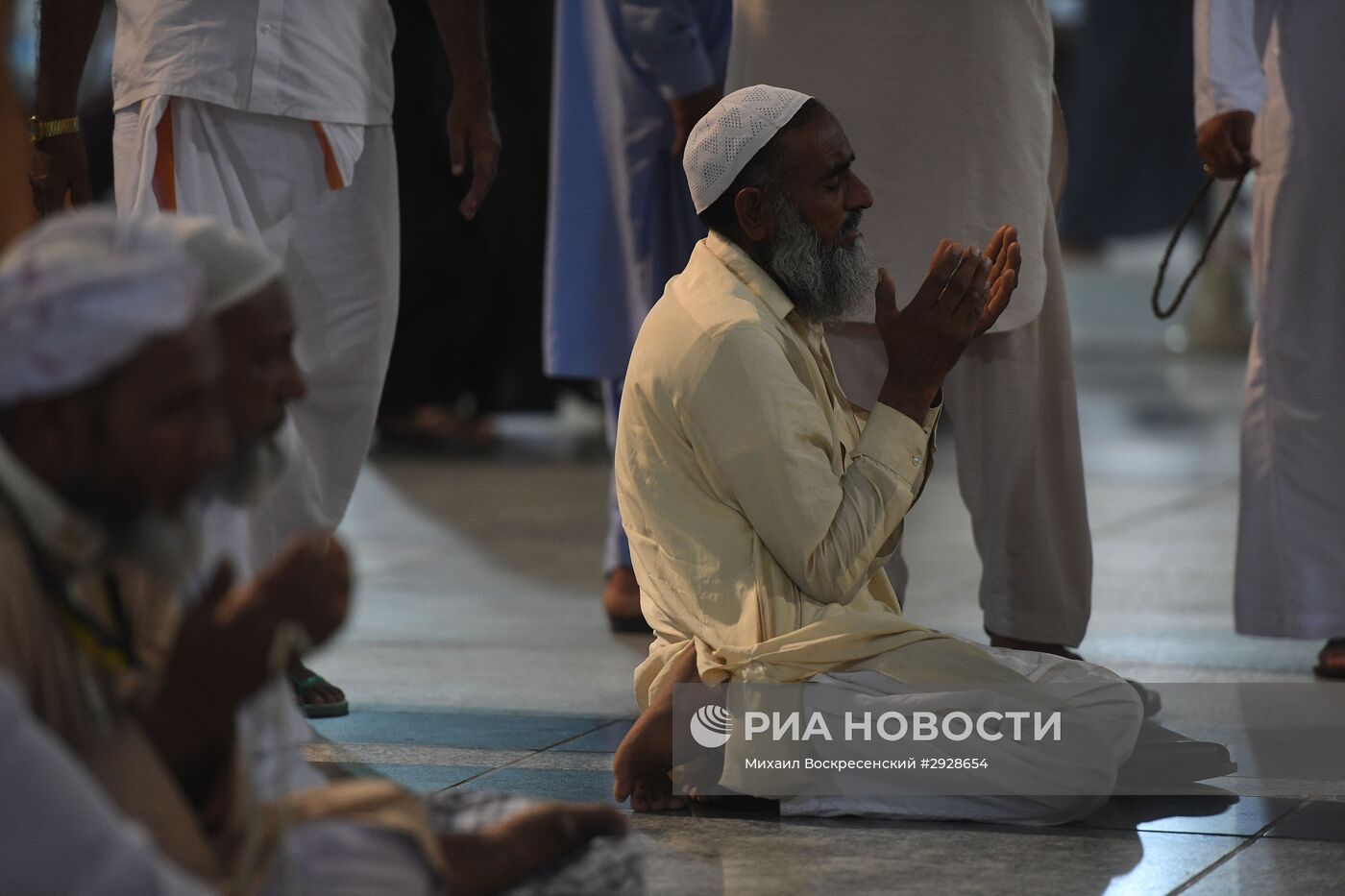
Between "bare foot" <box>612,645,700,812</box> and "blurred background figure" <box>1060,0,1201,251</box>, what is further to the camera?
"blurred background figure" <box>1060,0,1201,251</box>

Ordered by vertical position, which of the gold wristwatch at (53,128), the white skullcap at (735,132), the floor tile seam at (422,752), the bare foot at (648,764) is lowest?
the floor tile seam at (422,752)

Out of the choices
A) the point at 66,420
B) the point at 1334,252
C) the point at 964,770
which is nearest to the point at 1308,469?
the point at 1334,252

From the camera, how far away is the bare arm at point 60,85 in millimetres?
3578

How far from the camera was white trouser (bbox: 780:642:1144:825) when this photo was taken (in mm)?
2971

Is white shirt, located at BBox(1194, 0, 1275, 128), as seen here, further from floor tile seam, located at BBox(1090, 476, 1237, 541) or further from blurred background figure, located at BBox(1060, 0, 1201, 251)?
blurred background figure, located at BBox(1060, 0, 1201, 251)

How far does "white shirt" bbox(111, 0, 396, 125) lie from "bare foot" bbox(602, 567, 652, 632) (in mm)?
1485

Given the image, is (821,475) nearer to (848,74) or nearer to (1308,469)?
(848,74)

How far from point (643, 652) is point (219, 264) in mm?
2631

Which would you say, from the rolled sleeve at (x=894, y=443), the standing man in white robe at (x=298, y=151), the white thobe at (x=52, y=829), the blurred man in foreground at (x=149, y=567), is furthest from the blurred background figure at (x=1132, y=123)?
the white thobe at (x=52, y=829)

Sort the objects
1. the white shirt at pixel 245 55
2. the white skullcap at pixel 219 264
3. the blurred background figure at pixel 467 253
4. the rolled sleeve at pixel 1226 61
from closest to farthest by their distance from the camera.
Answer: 1. the white skullcap at pixel 219 264
2. the white shirt at pixel 245 55
3. the rolled sleeve at pixel 1226 61
4. the blurred background figure at pixel 467 253

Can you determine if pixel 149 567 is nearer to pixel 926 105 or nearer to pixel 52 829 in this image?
pixel 52 829

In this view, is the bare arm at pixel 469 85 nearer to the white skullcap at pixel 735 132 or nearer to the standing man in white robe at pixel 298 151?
the standing man in white robe at pixel 298 151

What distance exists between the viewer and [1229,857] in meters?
2.81

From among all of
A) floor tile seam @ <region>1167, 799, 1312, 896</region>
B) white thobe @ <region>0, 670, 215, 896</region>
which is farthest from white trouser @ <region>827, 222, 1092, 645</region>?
white thobe @ <region>0, 670, 215, 896</region>
